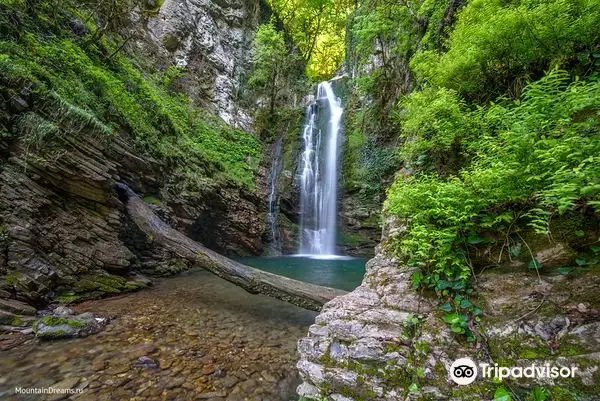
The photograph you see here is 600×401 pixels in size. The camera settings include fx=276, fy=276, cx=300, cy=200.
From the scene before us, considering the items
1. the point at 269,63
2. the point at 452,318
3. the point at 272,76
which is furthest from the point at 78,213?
the point at 272,76

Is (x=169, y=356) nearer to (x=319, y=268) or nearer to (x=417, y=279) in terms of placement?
(x=417, y=279)

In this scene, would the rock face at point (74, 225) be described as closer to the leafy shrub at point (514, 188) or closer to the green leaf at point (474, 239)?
the leafy shrub at point (514, 188)

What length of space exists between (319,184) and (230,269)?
857 cm

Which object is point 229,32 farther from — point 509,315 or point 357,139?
point 509,315

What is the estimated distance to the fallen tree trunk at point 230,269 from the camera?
14.5 ft

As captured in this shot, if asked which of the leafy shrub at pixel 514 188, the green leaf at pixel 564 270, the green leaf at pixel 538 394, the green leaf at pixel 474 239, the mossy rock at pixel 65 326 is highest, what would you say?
the leafy shrub at pixel 514 188

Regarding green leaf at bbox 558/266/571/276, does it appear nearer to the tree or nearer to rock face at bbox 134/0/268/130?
rock face at bbox 134/0/268/130

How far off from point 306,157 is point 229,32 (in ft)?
30.9

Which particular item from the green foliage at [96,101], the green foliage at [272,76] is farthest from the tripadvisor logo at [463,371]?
the green foliage at [272,76]

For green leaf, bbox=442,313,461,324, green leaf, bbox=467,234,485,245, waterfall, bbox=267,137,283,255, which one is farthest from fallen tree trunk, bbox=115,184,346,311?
waterfall, bbox=267,137,283,255

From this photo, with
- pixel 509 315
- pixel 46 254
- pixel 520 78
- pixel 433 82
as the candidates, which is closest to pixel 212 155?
pixel 46 254

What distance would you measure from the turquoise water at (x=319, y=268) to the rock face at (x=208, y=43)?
325 inches
